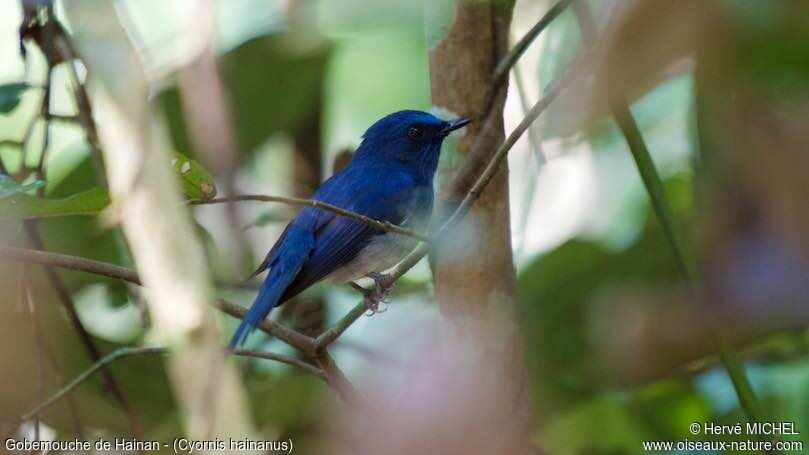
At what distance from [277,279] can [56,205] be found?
1239 millimetres

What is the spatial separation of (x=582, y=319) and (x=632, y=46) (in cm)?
182

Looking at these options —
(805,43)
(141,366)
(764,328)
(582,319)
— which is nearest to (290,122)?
(141,366)

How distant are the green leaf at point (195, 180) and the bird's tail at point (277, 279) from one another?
575 mm

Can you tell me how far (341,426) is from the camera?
132 inches

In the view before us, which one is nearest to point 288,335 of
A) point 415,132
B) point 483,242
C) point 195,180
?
point 195,180

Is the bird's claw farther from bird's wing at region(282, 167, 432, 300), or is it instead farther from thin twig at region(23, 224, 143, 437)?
thin twig at region(23, 224, 143, 437)

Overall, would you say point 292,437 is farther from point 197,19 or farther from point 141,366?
point 197,19

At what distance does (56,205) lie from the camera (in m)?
2.28

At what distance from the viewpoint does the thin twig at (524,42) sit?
2456 mm

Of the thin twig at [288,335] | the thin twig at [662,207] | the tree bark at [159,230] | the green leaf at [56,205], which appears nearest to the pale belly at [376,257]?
the thin twig at [288,335]

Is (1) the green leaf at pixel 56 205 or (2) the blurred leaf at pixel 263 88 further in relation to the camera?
(2) the blurred leaf at pixel 263 88

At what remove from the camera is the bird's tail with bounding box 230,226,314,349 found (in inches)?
111

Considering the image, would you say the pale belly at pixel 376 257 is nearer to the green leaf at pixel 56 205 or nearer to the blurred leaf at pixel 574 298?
the blurred leaf at pixel 574 298

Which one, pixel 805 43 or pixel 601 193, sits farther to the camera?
pixel 601 193
